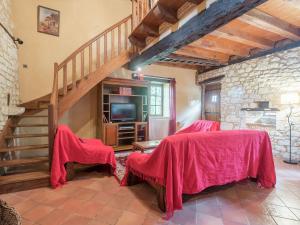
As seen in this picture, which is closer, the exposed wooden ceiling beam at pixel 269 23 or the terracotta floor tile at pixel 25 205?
the terracotta floor tile at pixel 25 205

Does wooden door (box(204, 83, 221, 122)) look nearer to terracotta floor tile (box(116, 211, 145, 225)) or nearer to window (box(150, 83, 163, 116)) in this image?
window (box(150, 83, 163, 116))

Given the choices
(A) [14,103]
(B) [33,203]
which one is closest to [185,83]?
(A) [14,103]

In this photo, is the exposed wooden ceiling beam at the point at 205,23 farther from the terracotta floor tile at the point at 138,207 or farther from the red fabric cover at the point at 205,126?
the terracotta floor tile at the point at 138,207

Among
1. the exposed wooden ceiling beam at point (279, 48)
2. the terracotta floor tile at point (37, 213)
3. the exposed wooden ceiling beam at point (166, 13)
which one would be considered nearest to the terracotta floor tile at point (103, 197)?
the terracotta floor tile at point (37, 213)

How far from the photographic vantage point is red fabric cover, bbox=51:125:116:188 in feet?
8.86

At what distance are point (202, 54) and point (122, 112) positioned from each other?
265 cm

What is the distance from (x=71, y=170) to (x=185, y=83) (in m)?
4.70

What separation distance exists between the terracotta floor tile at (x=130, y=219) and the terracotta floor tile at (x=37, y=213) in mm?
873

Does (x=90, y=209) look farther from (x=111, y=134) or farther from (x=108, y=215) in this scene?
(x=111, y=134)

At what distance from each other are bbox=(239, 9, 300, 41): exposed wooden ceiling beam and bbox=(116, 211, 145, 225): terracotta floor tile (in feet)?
10.4

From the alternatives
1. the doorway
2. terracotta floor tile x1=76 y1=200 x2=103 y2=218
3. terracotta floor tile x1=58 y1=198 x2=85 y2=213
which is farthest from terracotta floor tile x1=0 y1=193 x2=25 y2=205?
the doorway

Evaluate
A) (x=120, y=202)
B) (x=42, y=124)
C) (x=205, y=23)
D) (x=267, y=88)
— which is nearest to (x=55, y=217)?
(x=120, y=202)

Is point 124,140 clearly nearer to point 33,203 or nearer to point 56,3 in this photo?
point 33,203

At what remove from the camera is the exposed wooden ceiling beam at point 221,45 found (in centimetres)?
378
